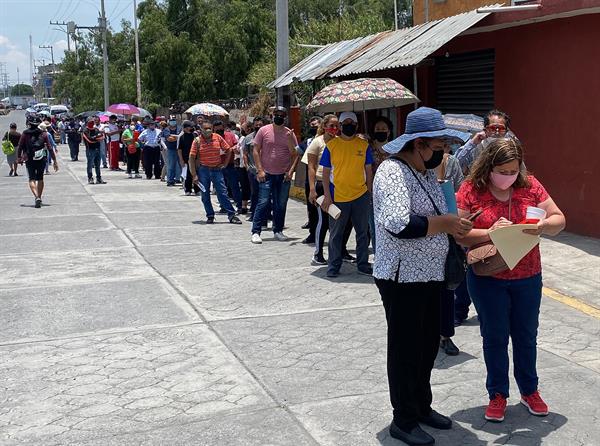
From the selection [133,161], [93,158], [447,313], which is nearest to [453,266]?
[447,313]

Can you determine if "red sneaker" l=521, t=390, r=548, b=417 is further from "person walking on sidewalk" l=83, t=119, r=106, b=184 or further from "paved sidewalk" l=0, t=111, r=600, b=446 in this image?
"person walking on sidewalk" l=83, t=119, r=106, b=184

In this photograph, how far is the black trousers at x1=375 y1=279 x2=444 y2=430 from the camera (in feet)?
13.7

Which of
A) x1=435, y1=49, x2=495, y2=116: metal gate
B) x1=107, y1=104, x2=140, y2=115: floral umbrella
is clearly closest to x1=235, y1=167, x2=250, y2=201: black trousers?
x1=435, y1=49, x2=495, y2=116: metal gate

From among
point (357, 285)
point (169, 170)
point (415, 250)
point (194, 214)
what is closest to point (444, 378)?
point (415, 250)

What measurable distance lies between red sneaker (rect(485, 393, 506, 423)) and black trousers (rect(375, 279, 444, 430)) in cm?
46

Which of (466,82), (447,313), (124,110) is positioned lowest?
(447,313)

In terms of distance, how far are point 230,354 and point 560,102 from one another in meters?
6.22

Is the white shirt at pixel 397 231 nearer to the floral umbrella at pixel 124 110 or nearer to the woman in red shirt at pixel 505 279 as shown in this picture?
the woman in red shirt at pixel 505 279

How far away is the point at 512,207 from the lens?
177 inches

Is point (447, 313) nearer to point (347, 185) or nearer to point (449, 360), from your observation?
point (449, 360)

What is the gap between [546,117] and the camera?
10328mm

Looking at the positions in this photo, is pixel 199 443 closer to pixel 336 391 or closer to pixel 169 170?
pixel 336 391

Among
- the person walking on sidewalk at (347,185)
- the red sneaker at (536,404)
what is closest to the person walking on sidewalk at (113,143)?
the person walking on sidewalk at (347,185)

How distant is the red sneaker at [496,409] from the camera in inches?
177
